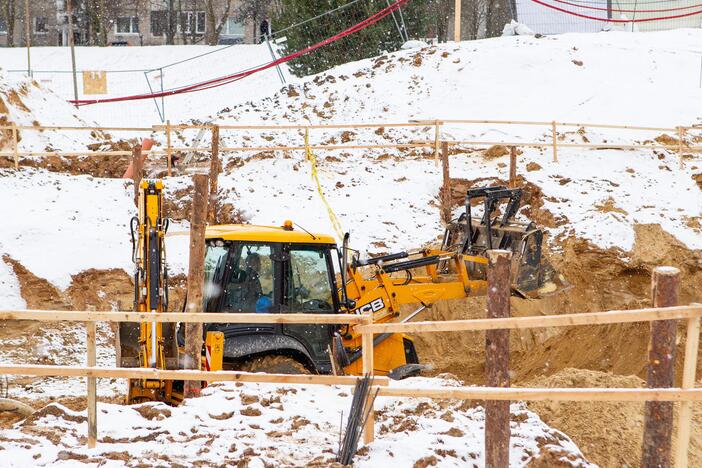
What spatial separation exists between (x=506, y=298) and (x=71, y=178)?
14200mm

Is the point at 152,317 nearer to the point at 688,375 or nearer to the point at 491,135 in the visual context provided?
the point at 688,375

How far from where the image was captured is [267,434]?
7.51m

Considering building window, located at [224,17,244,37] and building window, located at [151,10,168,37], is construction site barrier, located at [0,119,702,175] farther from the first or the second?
building window, located at [224,17,244,37]

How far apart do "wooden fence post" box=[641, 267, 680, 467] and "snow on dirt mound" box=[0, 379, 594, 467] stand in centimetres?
67

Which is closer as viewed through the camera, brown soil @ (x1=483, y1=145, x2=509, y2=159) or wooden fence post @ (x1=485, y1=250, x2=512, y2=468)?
wooden fence post @ (x1=485, y1=250, x2=512, y2=468)

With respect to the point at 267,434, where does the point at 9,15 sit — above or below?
above

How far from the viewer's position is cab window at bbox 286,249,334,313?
32.4ft

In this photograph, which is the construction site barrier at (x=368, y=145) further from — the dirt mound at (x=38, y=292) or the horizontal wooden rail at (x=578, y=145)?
the dirt mound at (x=38, y=292)

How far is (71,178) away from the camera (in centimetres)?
1898

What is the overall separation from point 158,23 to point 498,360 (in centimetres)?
4198

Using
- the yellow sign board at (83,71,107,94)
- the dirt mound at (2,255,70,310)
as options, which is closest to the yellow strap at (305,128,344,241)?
the dirt mound at (2,255,70,310)

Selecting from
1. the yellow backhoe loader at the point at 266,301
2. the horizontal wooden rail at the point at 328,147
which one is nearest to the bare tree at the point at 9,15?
the horizontal wooden rail at the point at 328,147

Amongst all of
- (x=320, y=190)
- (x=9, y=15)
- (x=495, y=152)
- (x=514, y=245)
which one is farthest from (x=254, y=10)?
(x=514, y=245)

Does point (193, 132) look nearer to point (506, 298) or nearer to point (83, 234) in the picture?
point (83, 234)
